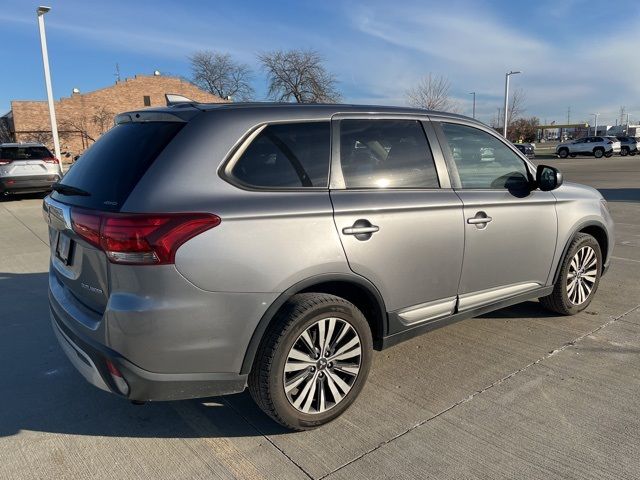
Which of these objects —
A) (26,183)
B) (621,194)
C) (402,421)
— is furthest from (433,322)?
(621,194)

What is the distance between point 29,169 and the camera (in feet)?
43.4

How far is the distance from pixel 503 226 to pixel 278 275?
1932 millimetres

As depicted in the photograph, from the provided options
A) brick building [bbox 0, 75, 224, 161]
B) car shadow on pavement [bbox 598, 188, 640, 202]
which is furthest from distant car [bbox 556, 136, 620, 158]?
brick building [bbox 0, 75, 224, 161]

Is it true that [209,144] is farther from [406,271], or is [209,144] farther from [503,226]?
[503,226]

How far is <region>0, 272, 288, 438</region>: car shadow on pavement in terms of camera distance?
2840 mm

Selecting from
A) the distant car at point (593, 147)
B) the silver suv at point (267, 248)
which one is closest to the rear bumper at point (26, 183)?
the silver suv at point (267, 248)

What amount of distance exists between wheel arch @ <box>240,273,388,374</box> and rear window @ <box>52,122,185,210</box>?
91 centimetres

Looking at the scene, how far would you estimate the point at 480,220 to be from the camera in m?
3.44

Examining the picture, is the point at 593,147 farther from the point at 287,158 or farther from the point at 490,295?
the point at 287,158

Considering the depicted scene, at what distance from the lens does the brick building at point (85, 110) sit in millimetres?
37694

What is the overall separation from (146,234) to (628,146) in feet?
162

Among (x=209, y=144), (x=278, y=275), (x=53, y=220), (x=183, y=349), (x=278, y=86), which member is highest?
(x=278, y=86)

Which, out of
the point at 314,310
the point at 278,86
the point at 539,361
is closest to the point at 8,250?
the point at 314,310

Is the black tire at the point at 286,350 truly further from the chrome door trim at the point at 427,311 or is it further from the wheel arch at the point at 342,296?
the chrome door trim at the point at 427,311
